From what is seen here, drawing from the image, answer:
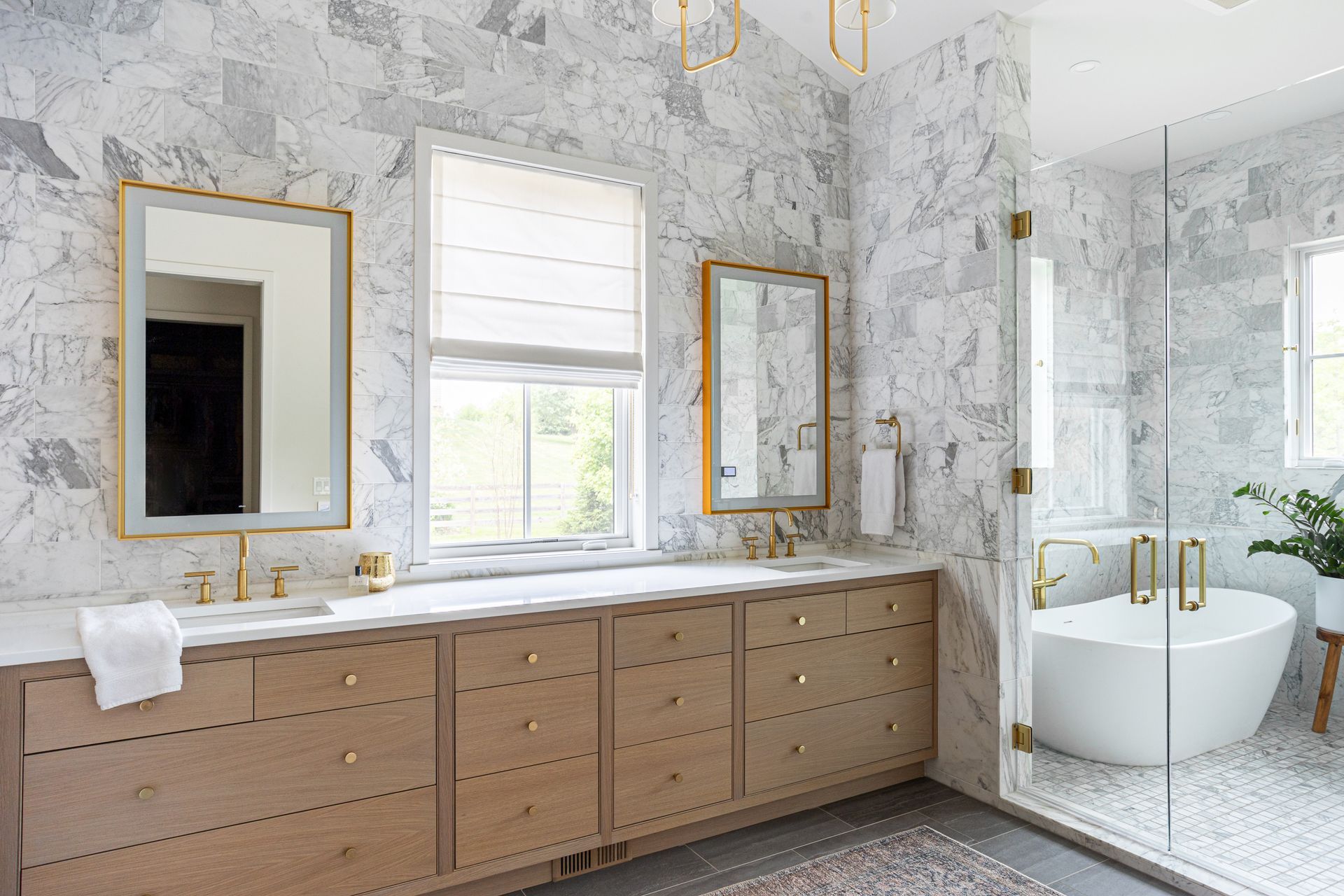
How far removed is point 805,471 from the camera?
3396 millimetres

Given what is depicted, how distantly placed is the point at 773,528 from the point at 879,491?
453 millimetres

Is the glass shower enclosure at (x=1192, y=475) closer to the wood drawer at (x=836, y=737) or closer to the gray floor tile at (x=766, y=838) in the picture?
the wood drawer at (x=836, y=737)

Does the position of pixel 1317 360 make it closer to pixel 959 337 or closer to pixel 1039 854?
pixel 959 337

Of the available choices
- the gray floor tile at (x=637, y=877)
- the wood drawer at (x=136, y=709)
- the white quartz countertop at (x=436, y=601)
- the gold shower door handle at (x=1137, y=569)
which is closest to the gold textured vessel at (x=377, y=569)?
the white quartz countertop at (x=436, y=601)

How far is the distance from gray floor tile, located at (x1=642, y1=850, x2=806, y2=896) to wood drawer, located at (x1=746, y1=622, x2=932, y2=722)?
415 millimetres

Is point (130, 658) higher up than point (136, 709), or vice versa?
point (130, 658)

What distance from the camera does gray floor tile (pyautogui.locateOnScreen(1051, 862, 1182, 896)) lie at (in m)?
2.29

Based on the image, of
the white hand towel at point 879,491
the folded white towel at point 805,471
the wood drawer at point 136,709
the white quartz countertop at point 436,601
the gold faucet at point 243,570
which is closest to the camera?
the wood drawer at point 136,709

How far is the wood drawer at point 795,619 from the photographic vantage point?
8.74 feet

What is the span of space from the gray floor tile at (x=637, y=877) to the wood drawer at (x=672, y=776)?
0.14m

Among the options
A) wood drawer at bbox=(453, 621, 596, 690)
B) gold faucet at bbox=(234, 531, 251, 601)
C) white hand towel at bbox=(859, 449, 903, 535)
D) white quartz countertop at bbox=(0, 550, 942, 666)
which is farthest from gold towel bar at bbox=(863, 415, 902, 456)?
gold faucet at bbox=(234, 531, 251, 601)

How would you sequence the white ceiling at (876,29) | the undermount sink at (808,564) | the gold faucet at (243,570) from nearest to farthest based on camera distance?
the gold faucet at (243,570) → the white ceiling at (876,29) → the undermount sink at (808,564)

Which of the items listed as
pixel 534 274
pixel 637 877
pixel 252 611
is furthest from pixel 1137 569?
pixel 252 611

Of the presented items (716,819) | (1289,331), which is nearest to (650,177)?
(1289,331)
